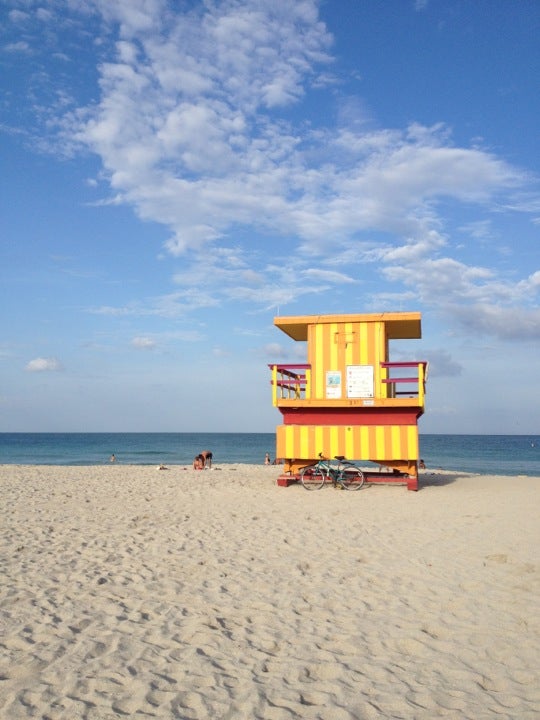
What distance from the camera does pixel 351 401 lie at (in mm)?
15492

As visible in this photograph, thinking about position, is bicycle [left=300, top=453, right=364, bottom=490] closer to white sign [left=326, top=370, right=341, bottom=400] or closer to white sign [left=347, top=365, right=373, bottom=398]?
white sign [left=326, top=370, right=341, bottom=400]

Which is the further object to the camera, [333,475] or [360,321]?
[360,321]

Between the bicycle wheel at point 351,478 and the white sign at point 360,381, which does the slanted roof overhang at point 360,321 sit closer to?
the white sign at point 360,381

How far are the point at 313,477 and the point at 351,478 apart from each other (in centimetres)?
109

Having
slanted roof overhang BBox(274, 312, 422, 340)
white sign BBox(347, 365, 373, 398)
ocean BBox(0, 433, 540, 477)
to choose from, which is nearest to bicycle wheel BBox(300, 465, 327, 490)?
white sign BBox(347, 365, 373, 398)

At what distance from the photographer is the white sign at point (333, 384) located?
15992 mm

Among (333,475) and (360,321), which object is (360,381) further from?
(333,475)

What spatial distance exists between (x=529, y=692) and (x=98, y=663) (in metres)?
3.17

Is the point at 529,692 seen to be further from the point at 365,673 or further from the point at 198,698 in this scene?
the point at 198,698

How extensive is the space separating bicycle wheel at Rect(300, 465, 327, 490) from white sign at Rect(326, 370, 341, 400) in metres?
2.04

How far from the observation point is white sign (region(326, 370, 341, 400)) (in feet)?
52.5

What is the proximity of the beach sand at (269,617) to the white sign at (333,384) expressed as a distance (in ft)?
17.3

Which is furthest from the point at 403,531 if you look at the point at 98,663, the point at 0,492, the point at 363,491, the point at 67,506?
the point at 0,492

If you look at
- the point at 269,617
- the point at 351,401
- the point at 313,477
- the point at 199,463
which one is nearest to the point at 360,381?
the point at 351,401
